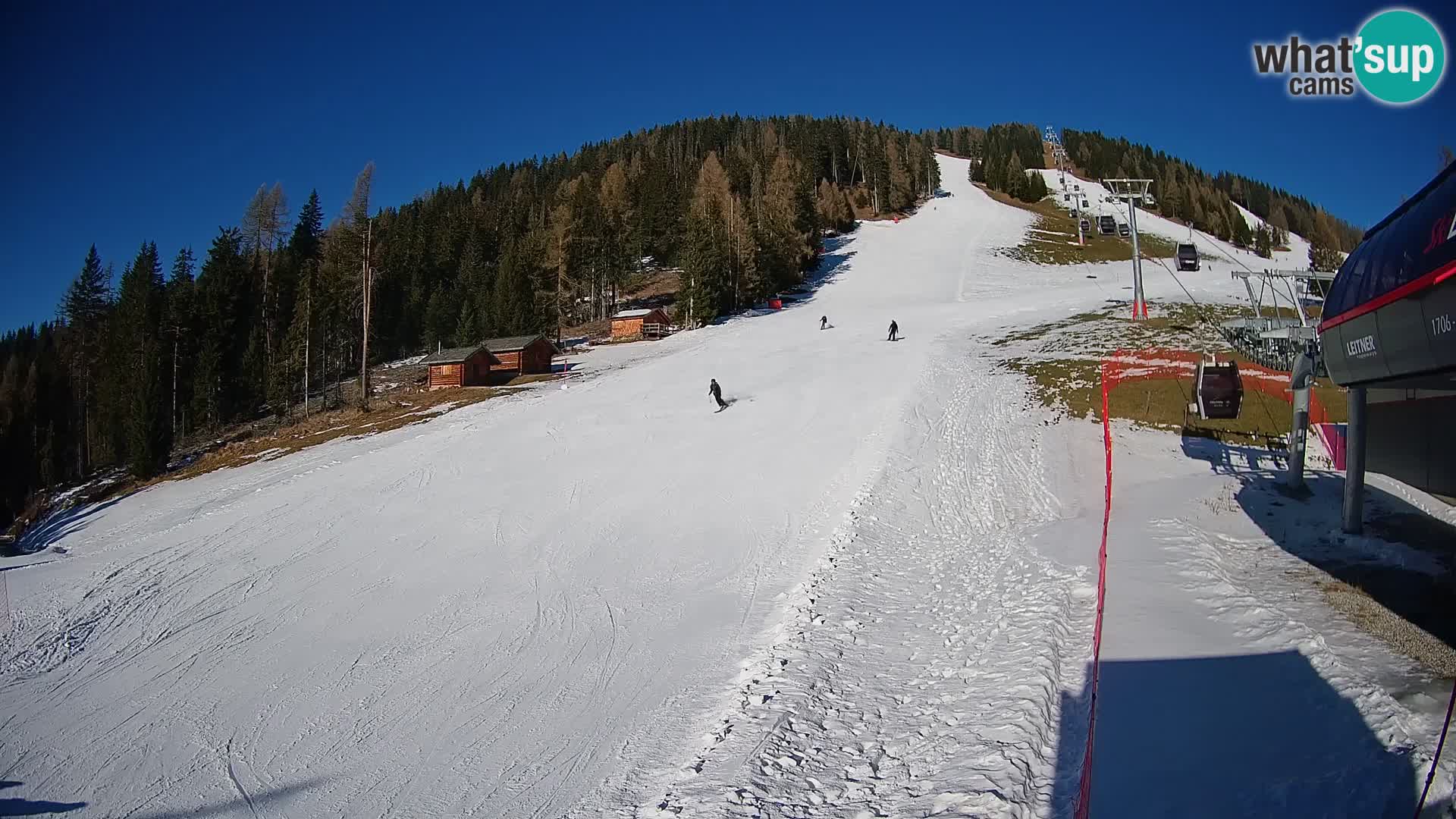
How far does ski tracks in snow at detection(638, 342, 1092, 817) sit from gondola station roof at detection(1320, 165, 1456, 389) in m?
3.99

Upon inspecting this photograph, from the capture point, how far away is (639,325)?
52.9 meters

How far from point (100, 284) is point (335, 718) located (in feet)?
223

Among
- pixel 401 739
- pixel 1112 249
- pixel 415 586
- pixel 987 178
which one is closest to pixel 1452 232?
pixel 401 739

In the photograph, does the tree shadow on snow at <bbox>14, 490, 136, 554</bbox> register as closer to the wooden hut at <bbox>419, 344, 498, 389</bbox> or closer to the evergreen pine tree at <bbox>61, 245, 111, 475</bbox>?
the wooden hut at <bbox>419, 344, 498, 389</bbox>

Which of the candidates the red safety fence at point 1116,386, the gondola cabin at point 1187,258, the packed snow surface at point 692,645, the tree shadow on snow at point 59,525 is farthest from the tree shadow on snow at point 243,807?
the gondola cabin at point 1187,258

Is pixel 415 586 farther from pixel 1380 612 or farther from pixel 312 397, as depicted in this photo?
pixel 312 397

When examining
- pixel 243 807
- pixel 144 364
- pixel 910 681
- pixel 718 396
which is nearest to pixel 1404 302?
pixel 910 681

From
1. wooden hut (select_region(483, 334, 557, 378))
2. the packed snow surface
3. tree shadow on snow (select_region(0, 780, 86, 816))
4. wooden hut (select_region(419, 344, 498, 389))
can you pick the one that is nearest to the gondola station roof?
the packed snow surface

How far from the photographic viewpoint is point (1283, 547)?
32.7ft

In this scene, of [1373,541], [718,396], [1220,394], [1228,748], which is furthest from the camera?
[718,396]

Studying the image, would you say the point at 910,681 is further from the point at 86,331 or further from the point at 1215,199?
the point at 1215,199

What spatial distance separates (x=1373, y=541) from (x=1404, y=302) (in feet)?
15.7

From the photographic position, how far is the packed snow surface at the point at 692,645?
5.99m

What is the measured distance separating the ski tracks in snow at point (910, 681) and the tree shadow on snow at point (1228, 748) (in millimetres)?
446
